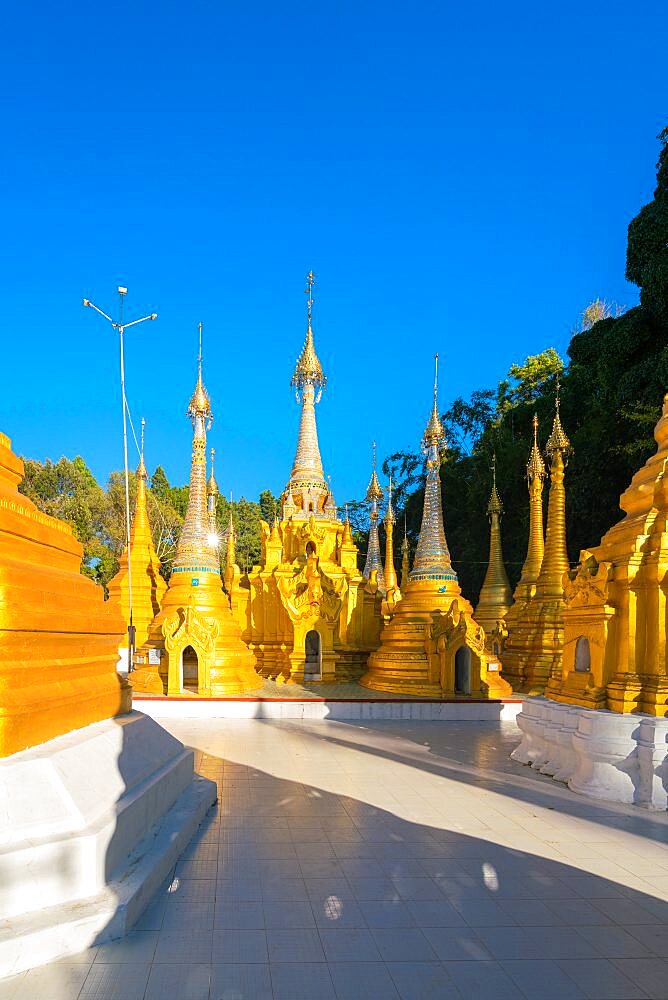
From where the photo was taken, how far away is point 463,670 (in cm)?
1691

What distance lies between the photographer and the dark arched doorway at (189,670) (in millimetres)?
17594

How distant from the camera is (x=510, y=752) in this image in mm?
11016

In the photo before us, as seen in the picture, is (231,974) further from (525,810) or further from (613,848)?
(525,810)

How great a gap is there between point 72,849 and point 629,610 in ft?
23.6

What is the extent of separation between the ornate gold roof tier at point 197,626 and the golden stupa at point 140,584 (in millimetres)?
4219

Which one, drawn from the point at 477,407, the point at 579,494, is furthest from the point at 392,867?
the point at 477,407

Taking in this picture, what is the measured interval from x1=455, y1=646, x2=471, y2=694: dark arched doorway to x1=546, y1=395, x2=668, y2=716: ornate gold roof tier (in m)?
6.73

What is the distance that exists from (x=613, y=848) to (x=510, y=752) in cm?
496

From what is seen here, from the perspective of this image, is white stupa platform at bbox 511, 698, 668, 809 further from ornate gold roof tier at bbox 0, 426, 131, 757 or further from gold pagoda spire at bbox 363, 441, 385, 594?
gold pagoda spire at bbox 363, 441, 385, 594

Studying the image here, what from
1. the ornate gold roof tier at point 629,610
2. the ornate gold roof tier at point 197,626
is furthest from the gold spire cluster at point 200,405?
the ornate gold roof tier at point 629,610

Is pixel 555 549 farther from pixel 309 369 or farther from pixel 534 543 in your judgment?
pixel 309 369

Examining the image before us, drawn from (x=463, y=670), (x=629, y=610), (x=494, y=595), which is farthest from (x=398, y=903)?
(x=494, y=595)

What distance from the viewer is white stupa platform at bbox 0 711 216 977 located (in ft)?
12.8

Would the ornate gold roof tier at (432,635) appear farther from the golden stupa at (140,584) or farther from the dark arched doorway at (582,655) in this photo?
the golden stupa at (140,584)
